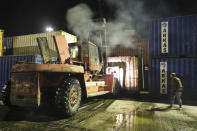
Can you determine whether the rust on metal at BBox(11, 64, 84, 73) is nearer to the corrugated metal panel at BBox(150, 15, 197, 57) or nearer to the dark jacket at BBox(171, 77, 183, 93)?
the dark jacket at BBox(171, 77, 183, 93)

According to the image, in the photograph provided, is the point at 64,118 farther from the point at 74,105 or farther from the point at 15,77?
the point at 15,77

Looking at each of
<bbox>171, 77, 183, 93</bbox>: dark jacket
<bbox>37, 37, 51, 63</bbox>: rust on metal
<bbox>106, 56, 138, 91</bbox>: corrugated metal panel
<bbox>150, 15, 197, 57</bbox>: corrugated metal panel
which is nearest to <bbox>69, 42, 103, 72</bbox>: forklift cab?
<bbox>37, 37, 51, 63</bbox>: rust on metal

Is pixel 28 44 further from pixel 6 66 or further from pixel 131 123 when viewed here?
pixel 131 123

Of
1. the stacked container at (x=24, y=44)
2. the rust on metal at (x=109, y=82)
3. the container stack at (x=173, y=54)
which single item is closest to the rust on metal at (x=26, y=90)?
the rust on metal at (x=109, y=82)

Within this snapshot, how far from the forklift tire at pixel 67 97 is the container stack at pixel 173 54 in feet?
20.7

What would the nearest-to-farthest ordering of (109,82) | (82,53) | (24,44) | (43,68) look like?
(43,68), (82,53), (109,82), (24,44)

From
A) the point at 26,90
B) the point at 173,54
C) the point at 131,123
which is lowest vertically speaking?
the point at 131,123

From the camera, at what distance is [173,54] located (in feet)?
30.8

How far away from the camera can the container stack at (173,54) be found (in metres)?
8.98

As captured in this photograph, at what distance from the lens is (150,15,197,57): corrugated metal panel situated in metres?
9.13

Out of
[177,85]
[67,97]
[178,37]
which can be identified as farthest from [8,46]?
[177,85]

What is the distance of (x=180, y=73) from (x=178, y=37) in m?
2.40

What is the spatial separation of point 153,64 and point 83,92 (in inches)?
232

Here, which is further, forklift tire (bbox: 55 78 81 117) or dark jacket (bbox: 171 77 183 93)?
dark jacket (bbox: 171 77 183 93)
